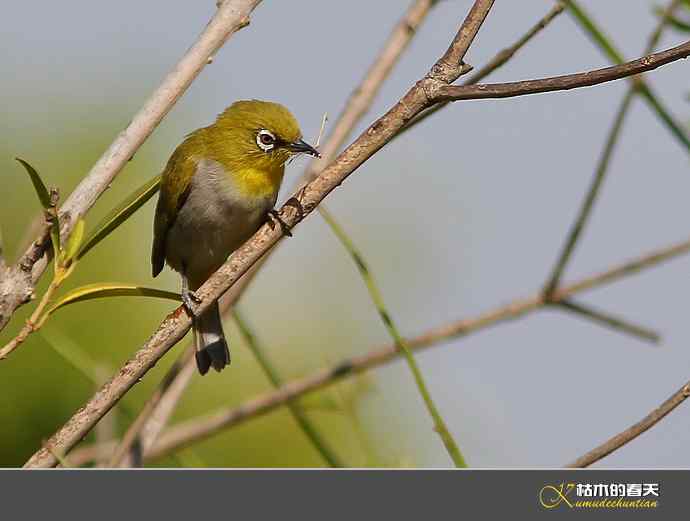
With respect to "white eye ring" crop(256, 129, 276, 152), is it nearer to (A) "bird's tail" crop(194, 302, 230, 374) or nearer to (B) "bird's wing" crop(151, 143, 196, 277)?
(B) "bird's wing" crop(151, 143, 196, 277)

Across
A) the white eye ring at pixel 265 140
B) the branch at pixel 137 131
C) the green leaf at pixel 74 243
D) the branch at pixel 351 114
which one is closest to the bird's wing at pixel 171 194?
the white eye ring at pixel 265 140

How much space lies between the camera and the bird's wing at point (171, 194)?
4262 mm

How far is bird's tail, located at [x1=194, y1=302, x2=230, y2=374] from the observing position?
373 cm

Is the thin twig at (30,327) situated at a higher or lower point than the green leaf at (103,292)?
lower

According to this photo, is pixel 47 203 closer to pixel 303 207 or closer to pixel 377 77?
pixel 303 207

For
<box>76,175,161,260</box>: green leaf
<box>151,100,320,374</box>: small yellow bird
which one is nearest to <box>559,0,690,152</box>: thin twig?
<box>76,175,161,260</box>: green leaf

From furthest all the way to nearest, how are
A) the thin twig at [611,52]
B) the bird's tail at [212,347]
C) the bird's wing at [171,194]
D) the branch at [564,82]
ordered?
the bird's wing at [171,194] < the bird's tail at [212,347] < the thin twig at [611,52] < the branch at [564,82]

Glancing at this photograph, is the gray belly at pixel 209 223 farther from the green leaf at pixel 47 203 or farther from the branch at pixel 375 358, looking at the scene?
the green leaf at pixel 47 203

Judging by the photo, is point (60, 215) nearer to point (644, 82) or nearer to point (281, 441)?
point (644, 82)

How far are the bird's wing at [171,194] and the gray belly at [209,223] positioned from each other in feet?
0.09

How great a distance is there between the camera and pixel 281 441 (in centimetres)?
512

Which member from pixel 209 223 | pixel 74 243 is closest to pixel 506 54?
pixel 74 243
